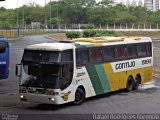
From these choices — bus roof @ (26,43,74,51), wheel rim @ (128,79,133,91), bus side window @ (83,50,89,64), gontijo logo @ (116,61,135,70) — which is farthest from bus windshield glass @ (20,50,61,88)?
wheel rim @ (128,79,133,91)

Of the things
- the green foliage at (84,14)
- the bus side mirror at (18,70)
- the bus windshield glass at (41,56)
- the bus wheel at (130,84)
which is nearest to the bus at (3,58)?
the bus side mirror at (18,70)

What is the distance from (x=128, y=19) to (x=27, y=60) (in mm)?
103300

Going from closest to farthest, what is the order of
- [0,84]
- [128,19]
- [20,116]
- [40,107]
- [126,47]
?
[20,116] < [40,107] < [126,47] < [0,84] < [128,19]

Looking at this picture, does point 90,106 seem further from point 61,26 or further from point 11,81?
point 61,26

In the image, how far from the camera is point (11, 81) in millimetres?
28875

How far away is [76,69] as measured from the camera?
19.8 m

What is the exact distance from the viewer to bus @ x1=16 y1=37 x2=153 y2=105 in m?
18.8

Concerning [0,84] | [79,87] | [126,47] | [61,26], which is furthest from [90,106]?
[61,26]

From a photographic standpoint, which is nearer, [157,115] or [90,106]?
[157,115]

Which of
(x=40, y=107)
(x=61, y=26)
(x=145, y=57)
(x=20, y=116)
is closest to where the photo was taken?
(x=20, y=116)

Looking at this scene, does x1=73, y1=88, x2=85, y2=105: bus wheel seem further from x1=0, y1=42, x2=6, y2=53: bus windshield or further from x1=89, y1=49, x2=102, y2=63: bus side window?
x1=0, y1=42, x2=6, y2=53: bus windshield

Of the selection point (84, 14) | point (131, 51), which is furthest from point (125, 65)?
point (84, 14)

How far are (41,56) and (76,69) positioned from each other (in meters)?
1.60

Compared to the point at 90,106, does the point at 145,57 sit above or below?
above
